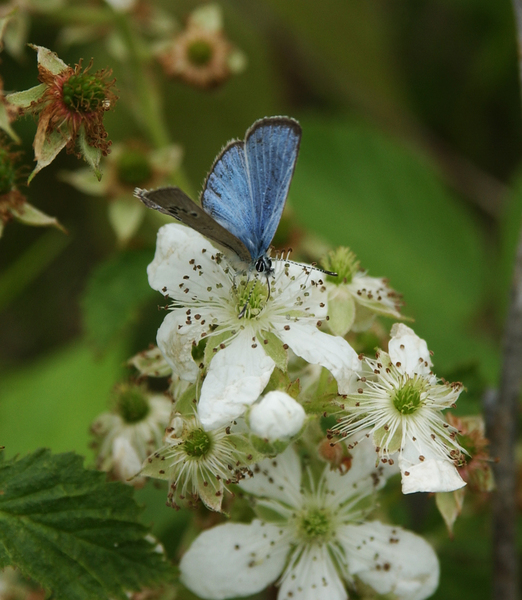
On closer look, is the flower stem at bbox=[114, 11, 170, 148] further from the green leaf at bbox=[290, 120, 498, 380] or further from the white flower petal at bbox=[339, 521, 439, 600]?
the white flower petal at bbox=[339, 521, 439, 600]

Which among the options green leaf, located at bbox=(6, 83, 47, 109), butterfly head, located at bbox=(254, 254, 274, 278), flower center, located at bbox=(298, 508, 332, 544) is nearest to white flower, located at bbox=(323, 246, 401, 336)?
butterfly head, located at bbox=(254, 254, 274, 278)

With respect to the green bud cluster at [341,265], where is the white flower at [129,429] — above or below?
below

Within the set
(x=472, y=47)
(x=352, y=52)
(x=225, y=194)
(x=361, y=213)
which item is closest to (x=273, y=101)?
(x=352, y=52)

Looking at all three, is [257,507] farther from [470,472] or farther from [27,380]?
[27,380]

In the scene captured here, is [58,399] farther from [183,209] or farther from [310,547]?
[183,209]

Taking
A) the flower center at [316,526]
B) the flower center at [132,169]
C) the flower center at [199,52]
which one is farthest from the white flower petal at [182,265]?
the flower center at [199,52]

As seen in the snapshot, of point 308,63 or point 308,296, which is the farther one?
point 308,63

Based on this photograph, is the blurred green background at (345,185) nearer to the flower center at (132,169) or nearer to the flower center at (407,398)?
the flower center at (132,169)
